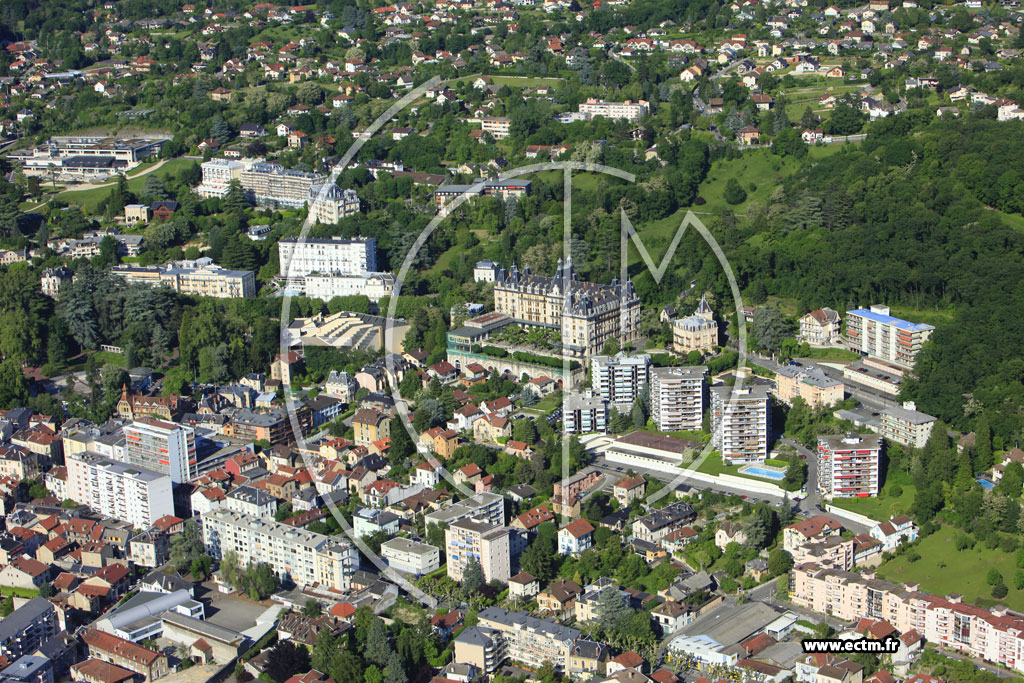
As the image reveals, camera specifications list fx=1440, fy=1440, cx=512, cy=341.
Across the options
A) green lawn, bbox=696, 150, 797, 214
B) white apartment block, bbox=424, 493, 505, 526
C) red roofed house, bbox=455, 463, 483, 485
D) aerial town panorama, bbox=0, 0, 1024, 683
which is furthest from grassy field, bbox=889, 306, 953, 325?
white apartment block, bbox=424, 493, 505, 526

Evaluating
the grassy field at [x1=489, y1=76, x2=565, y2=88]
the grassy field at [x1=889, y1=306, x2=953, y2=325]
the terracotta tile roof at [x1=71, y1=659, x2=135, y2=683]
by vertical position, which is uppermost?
the grassy field at [x1=489, y1=76, x2=565, y2=88]

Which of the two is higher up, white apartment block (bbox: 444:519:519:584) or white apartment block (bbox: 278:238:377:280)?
white apartment block (bbox: 278:238:377:280)

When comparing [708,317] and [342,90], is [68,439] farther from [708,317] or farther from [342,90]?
[342,90]

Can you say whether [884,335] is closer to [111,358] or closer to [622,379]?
[622,379]

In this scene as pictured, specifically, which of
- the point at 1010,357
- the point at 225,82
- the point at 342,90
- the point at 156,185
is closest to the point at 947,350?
the point at 1010,357

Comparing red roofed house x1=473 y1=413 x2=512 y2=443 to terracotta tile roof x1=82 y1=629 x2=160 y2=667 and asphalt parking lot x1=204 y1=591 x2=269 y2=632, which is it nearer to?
asphalt parking lot x1=204 y1=591 x2=269 y2=632

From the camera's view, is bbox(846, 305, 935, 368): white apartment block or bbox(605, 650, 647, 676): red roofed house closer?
bbox(605, 650, 647, 676): red roofed house
